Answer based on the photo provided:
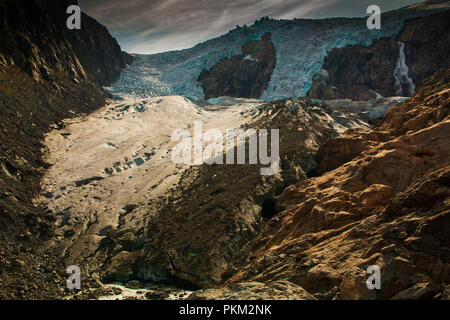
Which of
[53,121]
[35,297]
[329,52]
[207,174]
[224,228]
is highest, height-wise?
[329,52]

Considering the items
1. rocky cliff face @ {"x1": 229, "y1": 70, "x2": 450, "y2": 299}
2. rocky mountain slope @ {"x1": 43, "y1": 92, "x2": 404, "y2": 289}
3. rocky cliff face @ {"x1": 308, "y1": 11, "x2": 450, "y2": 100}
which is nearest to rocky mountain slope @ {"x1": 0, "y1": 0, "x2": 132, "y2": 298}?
rocky mountain slope @ {"x1": 43, "y1": 92, "x2": 404, "y2": 289}

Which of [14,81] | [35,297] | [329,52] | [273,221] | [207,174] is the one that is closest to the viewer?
[35,297]

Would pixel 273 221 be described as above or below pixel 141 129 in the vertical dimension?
below

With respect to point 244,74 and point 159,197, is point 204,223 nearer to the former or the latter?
point 159,197

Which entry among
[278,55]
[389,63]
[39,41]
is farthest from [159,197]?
[278,55]

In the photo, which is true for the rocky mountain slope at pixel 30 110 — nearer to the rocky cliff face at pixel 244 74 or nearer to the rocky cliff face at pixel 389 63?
the rocky cliff face at pixel 244 74
